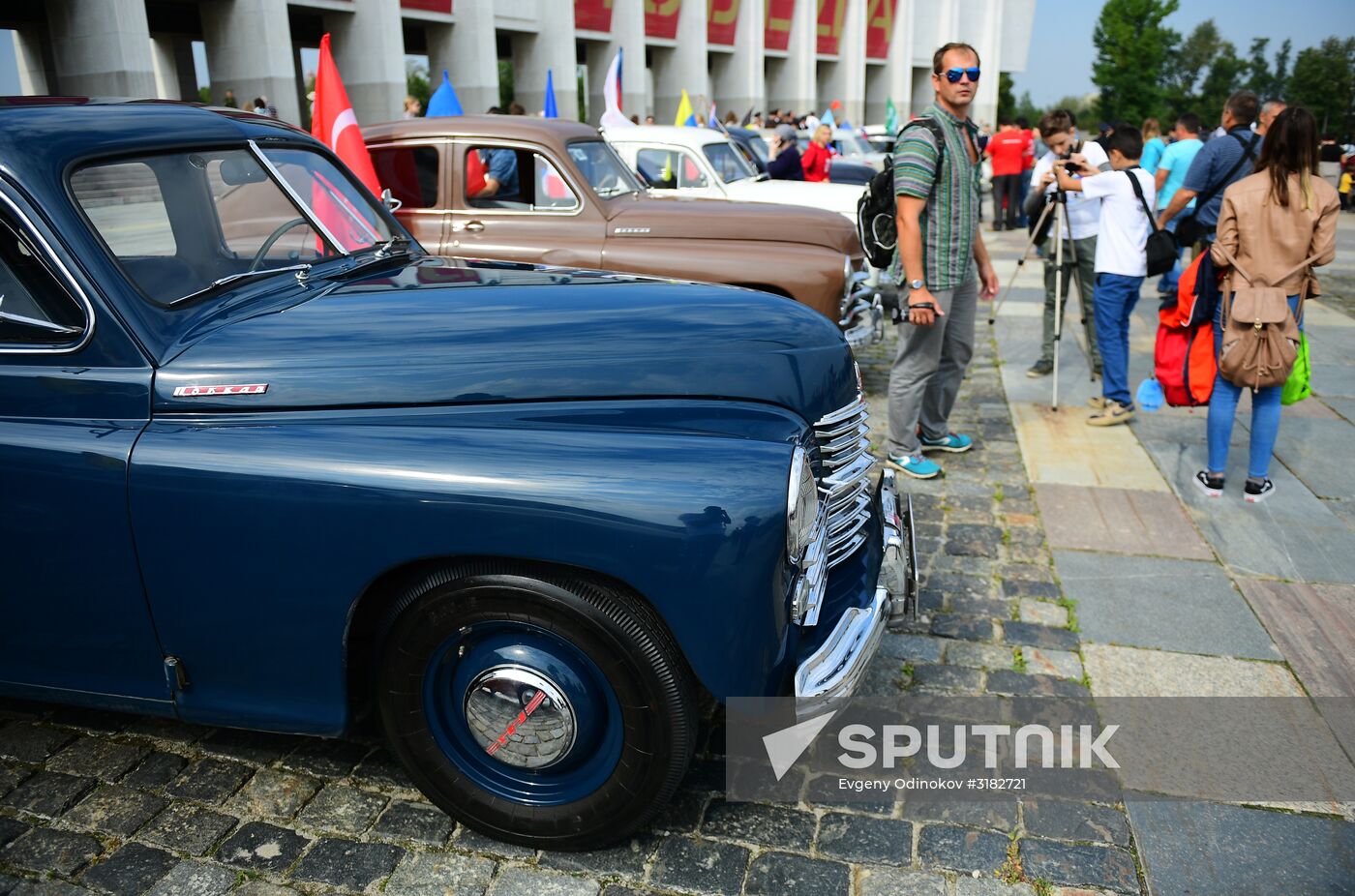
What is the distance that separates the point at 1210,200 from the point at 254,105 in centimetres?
1710

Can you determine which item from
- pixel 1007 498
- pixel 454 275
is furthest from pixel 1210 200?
pixel 454 275

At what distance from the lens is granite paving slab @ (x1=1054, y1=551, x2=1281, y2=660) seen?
3906 mm

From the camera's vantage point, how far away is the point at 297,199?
3578mm

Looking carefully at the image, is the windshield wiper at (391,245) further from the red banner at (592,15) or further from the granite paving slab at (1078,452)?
the red banner at (592,15)

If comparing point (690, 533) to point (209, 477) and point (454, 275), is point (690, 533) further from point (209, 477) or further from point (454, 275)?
point (454, 275)

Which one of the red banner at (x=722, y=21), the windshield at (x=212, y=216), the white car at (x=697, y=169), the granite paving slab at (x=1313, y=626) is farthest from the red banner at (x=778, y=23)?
the windshield at (x=212, y=216)

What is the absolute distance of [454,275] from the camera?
348cm

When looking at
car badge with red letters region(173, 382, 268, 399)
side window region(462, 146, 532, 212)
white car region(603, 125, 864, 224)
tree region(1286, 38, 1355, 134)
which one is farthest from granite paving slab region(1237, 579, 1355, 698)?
tree region(1286, 38, 1355, 134)

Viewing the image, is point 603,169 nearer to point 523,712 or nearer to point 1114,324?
point 1114,324

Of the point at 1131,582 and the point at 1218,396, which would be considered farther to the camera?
the point at 1218,396

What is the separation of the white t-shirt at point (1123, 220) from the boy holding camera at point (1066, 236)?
24 cm

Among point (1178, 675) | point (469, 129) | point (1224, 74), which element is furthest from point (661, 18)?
point (1224, 74)

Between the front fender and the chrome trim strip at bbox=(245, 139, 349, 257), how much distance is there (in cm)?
112

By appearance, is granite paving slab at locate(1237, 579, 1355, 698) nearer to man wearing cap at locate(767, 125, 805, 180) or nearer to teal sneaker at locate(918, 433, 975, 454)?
teal sneaker at locate(918, 433, 975, 454)
